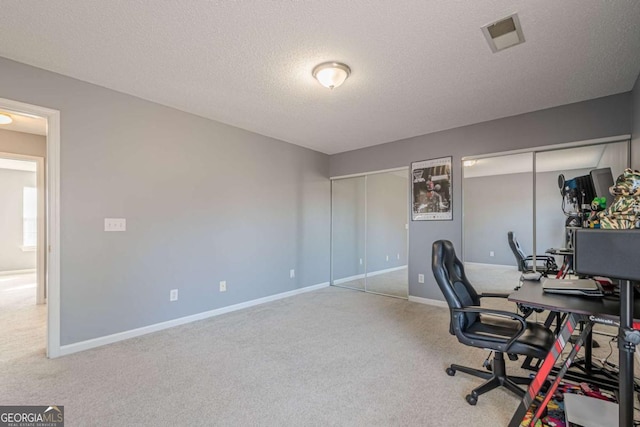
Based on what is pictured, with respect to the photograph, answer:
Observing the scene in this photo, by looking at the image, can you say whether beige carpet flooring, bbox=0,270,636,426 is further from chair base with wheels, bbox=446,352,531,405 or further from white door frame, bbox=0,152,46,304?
white door frame, bbox=0,152,46,304

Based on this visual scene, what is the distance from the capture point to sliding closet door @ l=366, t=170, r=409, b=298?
4.67 meters

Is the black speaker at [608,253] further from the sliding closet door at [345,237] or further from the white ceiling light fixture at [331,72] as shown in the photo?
the sliding closet door at [345,237]

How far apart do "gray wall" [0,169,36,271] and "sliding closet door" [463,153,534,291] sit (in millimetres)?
9466

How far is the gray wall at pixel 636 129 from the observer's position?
253 centimetres

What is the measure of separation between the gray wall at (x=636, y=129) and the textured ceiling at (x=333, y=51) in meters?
0.13

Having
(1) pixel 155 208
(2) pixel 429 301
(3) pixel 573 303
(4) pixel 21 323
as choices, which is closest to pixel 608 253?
(3) pixel 573 303

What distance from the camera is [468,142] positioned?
389 cm

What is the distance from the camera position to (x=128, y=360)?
2.46 metres

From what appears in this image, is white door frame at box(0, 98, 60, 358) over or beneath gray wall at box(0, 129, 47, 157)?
beneath

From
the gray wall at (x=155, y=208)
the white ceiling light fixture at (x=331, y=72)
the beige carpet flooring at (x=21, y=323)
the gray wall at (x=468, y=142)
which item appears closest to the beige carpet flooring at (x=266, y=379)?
the beige carpet flooring at (x=21, y=323)

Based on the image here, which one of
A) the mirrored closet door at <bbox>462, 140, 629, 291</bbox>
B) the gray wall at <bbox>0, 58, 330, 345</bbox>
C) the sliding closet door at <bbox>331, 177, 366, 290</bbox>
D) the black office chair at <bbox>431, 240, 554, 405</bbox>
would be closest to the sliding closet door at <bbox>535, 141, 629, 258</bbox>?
the mirrored closet door at <bbox>462, 140, 629, 291</bbox>

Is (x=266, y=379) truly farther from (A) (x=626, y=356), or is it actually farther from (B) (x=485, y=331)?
(A) (x=626, y=356)

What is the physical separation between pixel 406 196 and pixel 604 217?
3168mm

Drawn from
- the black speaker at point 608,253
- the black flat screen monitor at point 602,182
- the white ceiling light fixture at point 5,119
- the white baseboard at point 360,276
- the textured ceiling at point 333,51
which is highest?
the textured ceiling at point 333,51
